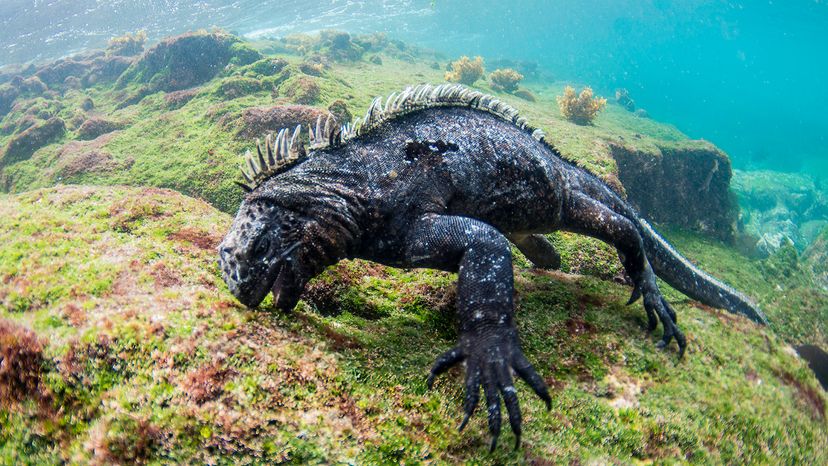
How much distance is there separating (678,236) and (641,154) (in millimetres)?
2593

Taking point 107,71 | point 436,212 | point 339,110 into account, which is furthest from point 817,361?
point 107,71

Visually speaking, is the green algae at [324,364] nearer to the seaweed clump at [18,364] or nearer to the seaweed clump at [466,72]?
the seaweed clump at [18,364]

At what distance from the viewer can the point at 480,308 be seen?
2.59 m

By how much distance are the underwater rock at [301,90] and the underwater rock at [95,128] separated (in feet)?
18.1

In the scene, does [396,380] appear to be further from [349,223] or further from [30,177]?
[30,177]

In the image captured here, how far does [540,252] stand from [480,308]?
270 centimetres

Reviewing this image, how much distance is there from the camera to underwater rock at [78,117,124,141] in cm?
1099

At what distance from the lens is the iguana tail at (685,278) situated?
4938 millimetres

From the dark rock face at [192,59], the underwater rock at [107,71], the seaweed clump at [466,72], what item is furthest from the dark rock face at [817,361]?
the underwater rock at [107,71]

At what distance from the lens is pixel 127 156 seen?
27.6ft

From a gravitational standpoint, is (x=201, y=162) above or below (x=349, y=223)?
below

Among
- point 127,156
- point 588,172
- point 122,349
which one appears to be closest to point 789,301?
point 588,172

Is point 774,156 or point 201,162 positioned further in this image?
point 774,156

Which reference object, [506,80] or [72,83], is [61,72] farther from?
[506,80]
